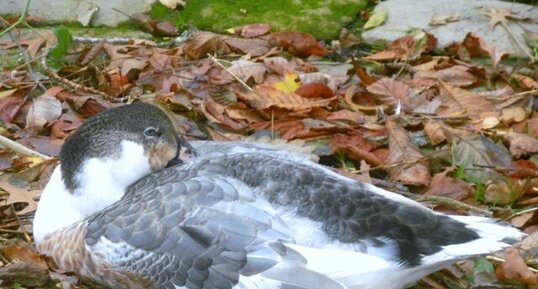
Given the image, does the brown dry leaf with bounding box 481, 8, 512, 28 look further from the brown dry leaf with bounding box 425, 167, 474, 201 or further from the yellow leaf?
the brown dry leaf with bounding box 425, 167, 474, 201

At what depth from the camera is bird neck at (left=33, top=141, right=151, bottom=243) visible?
3.44m

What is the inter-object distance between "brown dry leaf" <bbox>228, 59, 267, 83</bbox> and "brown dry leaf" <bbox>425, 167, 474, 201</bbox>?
117cm

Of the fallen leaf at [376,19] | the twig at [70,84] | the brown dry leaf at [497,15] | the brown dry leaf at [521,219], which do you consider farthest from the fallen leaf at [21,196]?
the brown dry leaf at [497,15]

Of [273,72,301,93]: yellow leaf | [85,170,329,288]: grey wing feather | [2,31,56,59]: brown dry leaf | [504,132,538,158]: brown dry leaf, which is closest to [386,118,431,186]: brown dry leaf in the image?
[504,132,538,158]: brown dry leaf

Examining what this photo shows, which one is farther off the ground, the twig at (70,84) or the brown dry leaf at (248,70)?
the twig at (70,84)

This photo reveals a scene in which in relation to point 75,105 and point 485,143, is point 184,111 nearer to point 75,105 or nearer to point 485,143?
point 75,105

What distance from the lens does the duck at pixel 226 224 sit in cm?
311

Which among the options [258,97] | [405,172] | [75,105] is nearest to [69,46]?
[75,105]

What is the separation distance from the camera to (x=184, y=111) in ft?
15.2

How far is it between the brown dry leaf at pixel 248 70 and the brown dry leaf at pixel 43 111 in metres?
0.86

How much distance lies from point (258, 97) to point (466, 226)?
1.61m

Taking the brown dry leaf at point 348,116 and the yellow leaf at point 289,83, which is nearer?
the brown dry leaf at point 348,116

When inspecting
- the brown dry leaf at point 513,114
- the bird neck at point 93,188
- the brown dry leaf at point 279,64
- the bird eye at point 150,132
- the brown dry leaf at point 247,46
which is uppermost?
the bird eye at point 150,132

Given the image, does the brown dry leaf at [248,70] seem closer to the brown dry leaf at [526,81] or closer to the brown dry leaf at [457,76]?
the brown dry leaf at [457,76]
